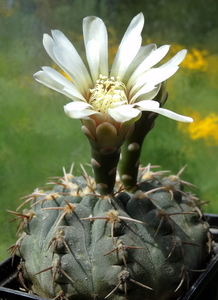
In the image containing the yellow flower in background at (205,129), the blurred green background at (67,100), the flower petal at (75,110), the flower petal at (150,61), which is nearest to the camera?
the flower petal at (75,110)

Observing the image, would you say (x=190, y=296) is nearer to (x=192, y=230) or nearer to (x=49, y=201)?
(x=192, y=230)

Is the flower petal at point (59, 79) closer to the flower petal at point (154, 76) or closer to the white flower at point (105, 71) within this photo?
the white flower at point (105, 71)

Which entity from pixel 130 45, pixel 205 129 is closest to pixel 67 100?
pixel 205 129

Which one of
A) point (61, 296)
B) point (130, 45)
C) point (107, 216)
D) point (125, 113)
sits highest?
point (130, 45)

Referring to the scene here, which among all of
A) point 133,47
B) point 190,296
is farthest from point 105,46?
point 190,296

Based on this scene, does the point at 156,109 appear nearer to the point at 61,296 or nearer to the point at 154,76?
the point at 154,76

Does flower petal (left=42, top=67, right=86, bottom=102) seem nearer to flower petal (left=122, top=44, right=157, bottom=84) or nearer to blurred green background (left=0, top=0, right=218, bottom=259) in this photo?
flower petal (left=122, top=44, right=157, bottom=84)

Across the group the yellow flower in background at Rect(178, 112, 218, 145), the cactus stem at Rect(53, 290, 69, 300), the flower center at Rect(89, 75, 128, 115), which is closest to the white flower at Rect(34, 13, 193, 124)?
the flower center at Rect(89, 75, 128, 115)

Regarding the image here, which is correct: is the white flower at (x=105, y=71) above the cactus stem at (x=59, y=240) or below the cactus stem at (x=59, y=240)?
above

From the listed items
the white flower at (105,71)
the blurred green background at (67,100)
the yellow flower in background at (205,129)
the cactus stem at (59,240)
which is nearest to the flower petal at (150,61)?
the white flower at (105,71)
